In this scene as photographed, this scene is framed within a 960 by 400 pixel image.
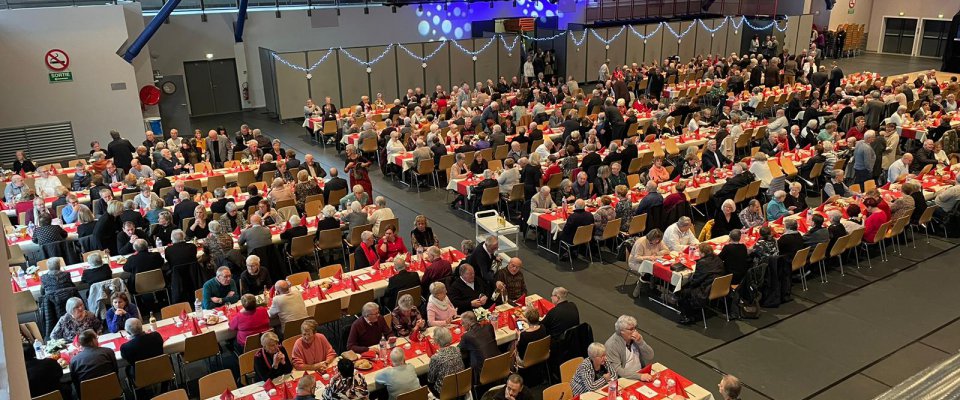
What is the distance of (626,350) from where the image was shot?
770cm

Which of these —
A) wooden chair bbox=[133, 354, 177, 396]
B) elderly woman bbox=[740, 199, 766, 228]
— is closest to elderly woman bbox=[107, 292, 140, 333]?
wooden chair bbox=[133, 354, 177, 396]

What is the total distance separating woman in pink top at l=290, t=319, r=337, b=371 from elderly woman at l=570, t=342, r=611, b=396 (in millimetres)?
2578

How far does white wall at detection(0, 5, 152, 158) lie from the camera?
695 inches

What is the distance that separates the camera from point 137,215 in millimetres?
11562

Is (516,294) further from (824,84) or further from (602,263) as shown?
(824,84)

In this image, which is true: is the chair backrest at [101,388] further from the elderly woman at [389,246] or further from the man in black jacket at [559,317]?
the man in black jacket at [559,317]

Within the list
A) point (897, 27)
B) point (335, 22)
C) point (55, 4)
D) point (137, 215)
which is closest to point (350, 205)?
point (137, 215)

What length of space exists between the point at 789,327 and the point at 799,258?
1133 millimetres

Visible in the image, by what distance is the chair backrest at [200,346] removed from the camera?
8.21 metres

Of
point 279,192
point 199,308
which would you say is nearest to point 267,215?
point 279,192

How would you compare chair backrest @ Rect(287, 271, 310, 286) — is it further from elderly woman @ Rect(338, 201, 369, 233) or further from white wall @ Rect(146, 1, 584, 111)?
white wall @ Rect(146, 1, 584, 111)

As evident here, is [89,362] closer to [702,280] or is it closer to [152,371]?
[152,371]

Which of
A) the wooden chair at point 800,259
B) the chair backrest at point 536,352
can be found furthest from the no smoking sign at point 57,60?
the wooden chair at point 800,259

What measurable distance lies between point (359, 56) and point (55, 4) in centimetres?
877
